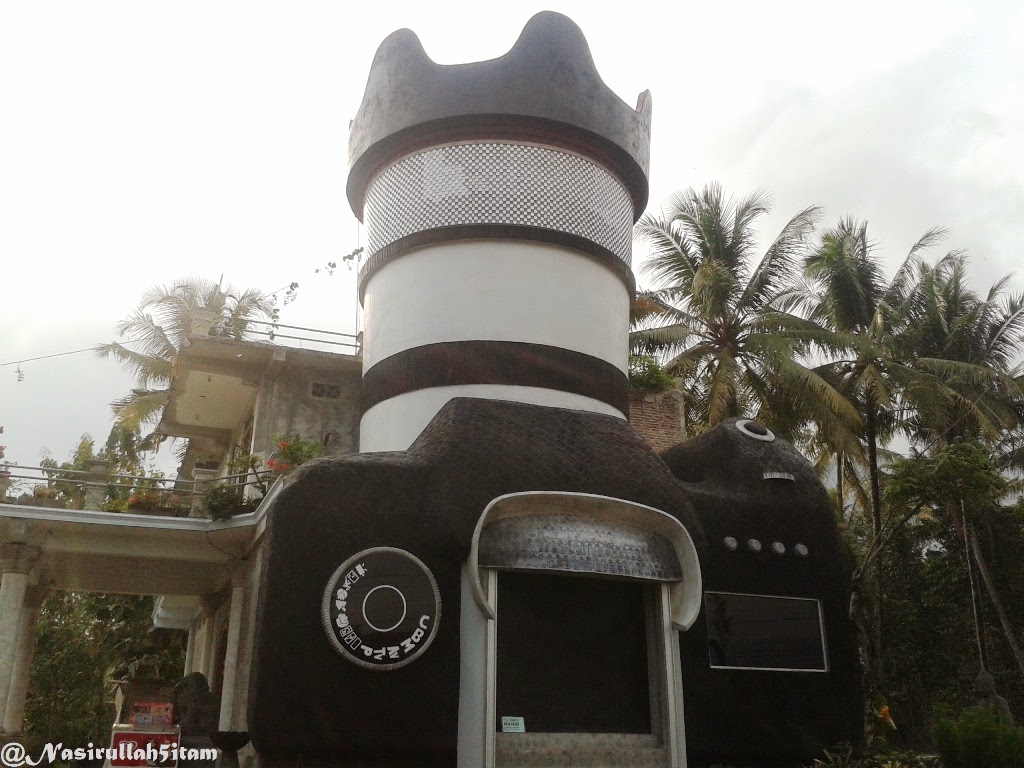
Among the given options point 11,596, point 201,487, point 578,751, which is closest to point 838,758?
point 578,751

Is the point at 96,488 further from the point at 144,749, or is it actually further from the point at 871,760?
the point at 871,760

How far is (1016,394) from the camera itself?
88.7 feet

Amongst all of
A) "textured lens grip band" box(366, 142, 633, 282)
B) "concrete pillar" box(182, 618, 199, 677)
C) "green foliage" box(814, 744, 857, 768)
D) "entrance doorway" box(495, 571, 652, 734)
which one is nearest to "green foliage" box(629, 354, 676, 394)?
"textured lens grip band" box(366, 142, 633, 282)

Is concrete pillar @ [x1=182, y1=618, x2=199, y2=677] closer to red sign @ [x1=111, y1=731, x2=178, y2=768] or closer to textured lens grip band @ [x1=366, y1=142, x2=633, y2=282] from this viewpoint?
red sign @ [x1=111, y1=731, x2=178, y2=768]

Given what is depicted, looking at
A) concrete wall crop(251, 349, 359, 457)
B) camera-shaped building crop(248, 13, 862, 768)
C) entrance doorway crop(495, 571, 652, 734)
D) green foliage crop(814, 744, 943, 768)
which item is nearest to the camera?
camera-shaped building crop(248, 13, 862, 768)

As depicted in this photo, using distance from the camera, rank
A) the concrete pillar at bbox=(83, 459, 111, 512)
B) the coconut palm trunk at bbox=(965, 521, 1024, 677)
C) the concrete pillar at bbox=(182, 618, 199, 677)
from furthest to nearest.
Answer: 1. the coconut palm trunk at bbox=(965, 521, 1024, 677)
2. the concrete pillar at bbox=(182, 618, 199, 677)
3. the concrete pillar at bbox=(83, 459, 111, 512)

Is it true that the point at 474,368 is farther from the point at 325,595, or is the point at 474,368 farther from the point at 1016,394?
the point at 1016,394

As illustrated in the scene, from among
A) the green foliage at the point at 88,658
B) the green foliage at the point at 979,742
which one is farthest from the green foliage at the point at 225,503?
the green foliage at the point at 88,658

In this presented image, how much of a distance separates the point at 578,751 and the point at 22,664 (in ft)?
33.0

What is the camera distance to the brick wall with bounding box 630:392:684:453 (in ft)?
64.1

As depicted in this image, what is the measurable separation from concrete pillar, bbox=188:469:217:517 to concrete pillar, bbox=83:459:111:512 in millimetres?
1513

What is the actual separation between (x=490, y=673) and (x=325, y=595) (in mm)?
2381

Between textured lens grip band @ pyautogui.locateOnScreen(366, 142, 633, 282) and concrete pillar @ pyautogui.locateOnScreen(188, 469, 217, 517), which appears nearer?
concrete pillar @ pyautogui.locateOnScreen(188, 469, 217, 517)

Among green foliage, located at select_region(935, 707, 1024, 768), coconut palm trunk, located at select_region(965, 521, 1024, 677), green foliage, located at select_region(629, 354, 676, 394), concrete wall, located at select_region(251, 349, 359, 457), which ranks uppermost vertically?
green foliage, located at select_region(629, 354, 676, 394)
